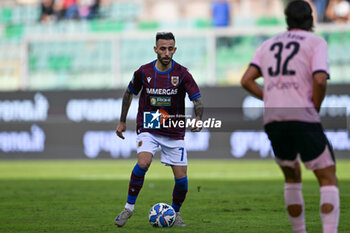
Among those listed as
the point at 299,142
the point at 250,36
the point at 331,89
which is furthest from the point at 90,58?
the point at 299,142

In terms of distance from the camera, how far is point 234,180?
1410 cm

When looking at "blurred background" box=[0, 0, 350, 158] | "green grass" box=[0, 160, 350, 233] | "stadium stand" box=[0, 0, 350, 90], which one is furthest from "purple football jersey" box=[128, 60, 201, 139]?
"stadium stand" box=[0, 0, 350, 90]

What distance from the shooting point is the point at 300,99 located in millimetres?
5320

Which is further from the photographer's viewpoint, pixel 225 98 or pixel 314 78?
pixel 225 98

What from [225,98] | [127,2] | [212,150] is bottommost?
[212,150]

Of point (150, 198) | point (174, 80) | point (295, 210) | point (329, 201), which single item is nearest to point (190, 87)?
point (174, 80)

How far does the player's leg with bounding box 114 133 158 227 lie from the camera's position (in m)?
7.46

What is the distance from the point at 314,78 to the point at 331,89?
44.5 ft

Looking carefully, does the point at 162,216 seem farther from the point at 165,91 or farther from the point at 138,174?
the point at 165,91

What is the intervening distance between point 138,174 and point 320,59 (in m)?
2.90

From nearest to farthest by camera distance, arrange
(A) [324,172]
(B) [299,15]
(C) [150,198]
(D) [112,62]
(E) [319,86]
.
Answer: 1. (E) [319,86]
2. (A) [324,172]
3. (B) [299,15]
4. (C) [150,198]
5. (D) [112,62]

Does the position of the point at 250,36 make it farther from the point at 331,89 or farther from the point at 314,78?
the point at 314,78

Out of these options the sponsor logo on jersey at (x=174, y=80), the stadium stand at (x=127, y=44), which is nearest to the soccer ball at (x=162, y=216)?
the sponsor logo on jersey at (x=174, y=80)

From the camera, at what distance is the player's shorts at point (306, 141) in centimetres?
531
